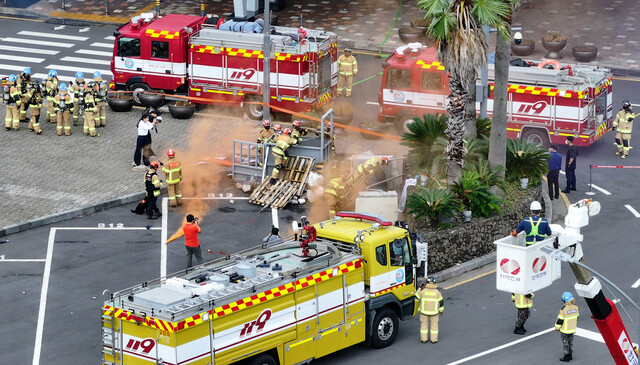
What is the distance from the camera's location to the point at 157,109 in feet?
127

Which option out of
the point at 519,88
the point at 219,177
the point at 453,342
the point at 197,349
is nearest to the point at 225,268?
the point at 197,349

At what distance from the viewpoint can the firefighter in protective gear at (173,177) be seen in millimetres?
31297

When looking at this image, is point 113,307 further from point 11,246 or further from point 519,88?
point 519,88

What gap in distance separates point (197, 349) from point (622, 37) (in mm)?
29788

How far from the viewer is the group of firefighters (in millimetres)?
36656

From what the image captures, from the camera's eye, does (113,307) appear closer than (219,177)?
Yes

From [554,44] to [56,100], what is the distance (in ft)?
57.4

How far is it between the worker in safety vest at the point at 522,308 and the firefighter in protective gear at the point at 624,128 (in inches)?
464

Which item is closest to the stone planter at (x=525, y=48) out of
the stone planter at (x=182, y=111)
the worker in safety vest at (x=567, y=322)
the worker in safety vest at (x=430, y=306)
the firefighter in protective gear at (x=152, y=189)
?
the stone planter at (x=182, y=111)

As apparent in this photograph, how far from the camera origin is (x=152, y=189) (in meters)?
30.5

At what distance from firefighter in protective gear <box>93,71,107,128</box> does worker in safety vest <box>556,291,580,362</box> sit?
1790 centimetres

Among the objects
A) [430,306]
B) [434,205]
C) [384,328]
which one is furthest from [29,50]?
[430,306]

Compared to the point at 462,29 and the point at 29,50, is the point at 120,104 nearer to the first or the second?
the point at 29,50

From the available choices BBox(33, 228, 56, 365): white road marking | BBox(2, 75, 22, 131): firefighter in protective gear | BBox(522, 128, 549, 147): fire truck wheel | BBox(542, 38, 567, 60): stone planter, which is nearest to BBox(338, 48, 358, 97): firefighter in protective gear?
BBox(522, 128, 549, 147): fire truck wheel
